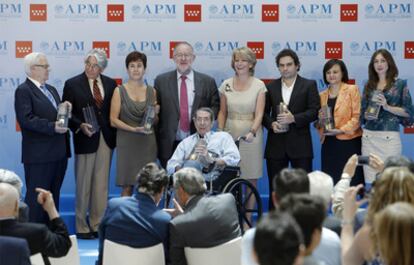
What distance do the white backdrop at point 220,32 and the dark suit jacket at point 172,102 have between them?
64 centimetres

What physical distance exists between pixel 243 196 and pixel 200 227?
105 inches

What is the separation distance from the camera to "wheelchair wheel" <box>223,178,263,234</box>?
732 centimetres

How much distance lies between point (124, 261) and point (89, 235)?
→ 3.16 m

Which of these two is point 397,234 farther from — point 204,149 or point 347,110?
point 347,110

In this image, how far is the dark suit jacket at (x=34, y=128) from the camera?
7.96 metres

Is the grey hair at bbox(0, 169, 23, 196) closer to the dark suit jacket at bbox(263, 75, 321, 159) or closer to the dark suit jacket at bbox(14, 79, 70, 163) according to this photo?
the dark suit jacket at bbox(14, 79, 70, 163)

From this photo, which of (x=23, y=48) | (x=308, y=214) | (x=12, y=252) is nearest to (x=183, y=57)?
(x=23, y=48)

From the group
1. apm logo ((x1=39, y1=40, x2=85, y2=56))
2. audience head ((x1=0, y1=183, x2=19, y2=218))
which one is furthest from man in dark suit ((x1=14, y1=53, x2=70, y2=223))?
audience head ((x1=0, y1=183, x2=19, y2=218))

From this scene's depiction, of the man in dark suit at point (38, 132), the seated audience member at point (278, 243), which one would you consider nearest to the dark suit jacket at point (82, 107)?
the man in dark suit at point (38, 132)

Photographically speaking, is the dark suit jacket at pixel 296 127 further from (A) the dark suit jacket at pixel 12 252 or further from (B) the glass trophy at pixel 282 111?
(A) the dark suit jacket at pixel 12 252

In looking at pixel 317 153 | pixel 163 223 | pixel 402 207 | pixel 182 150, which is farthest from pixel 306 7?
pixel 402 207

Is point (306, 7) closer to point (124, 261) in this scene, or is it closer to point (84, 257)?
point (84, 257)

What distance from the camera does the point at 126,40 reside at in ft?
29.9

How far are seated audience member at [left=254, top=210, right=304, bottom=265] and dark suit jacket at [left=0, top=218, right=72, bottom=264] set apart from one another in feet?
6.77
